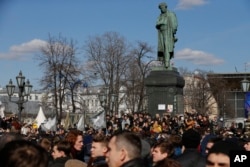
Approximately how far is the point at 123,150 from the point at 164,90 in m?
22.5

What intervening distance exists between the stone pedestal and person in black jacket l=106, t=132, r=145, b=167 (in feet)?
73.0

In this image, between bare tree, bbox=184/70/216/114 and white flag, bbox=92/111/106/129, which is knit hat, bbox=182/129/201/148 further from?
bare tree, bbox=184/70/216/114

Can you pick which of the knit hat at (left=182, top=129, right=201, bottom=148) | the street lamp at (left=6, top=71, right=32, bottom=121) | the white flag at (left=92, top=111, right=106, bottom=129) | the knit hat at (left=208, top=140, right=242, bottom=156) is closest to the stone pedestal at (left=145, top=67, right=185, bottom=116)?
the white flag at (left=92, top=111, right=106, bottom=129)

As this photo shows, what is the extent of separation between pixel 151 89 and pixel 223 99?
54.0 m

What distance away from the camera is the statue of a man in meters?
27.5

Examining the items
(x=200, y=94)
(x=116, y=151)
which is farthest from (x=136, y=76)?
(x=116, y=151)

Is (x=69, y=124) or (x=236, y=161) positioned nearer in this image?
(x=236, y=161)

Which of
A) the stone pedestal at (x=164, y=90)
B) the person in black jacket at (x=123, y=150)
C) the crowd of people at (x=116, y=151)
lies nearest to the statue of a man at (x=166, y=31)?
the stone pedestal at (x=164, y=90)

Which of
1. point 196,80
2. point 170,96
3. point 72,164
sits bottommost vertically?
point 72,164

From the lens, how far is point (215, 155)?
4449 mm

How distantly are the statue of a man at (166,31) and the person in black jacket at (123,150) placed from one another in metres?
22.6

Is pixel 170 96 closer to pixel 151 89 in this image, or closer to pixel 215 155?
pixel 151 89

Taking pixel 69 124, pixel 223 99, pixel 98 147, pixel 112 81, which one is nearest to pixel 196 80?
pixel 223 99

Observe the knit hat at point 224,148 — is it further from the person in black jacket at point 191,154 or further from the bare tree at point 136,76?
the bare tree at point 136,76
